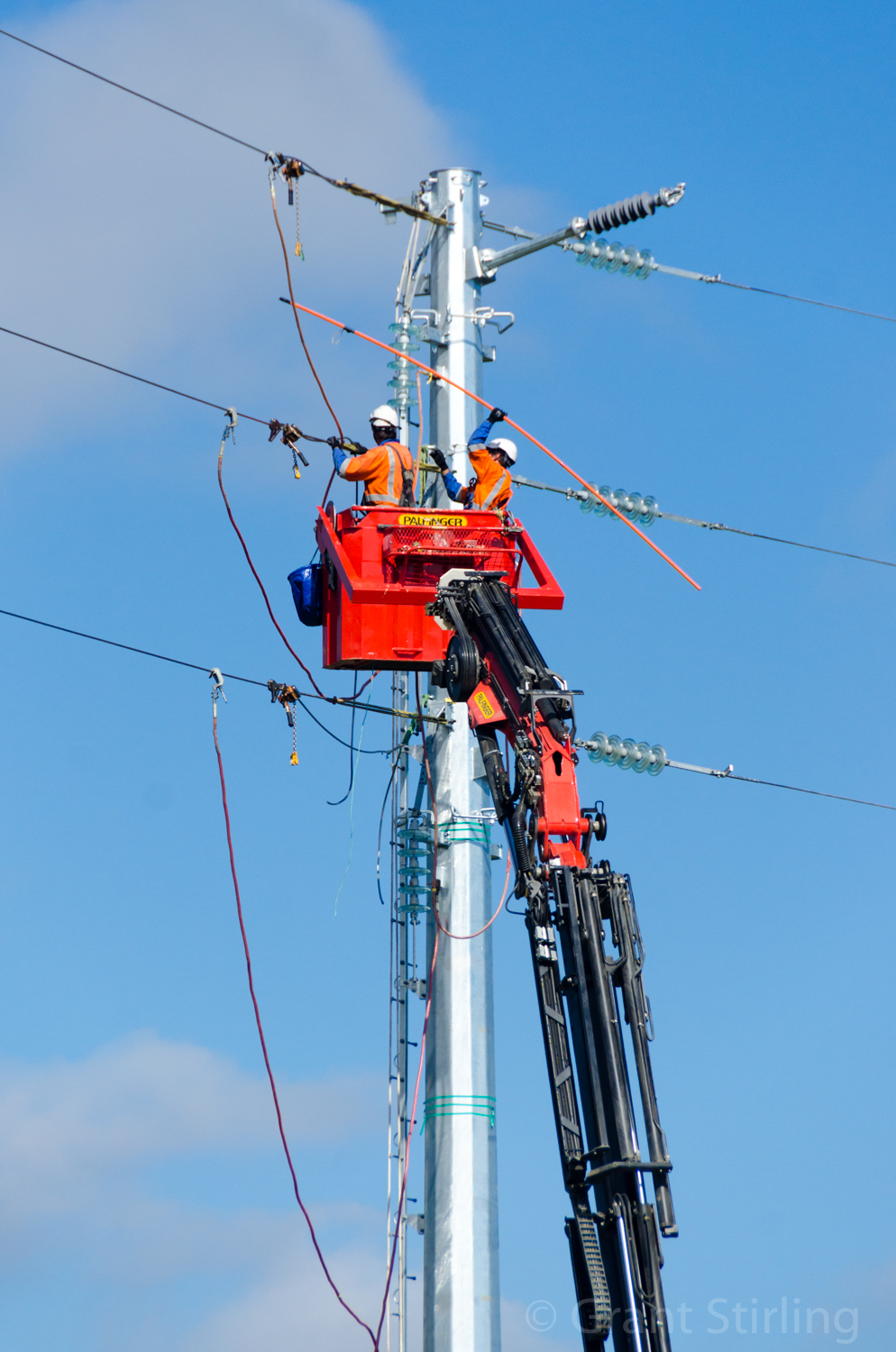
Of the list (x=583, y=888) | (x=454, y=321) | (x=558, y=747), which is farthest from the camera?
(x=454, y=321)

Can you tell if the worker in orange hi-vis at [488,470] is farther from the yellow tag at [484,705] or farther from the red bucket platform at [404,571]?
the yellow tag at [484,705]

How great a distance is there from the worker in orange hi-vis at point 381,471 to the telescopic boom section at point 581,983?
11.5 feet

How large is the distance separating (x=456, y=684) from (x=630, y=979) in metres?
3.10

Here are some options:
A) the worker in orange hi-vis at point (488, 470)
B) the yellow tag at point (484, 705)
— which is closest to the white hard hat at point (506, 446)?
the worker in orange hi-vis at point (488, 470)

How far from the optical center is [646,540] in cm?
1923

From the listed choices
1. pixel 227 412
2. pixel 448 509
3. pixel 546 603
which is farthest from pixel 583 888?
pixel 227 412

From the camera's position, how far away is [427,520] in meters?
18.2

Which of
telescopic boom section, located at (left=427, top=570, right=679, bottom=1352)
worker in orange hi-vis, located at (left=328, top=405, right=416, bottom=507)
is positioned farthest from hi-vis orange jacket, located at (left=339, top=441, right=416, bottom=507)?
telescopic boom section, located at (left=427, top=570, right=679, bottom=1352)

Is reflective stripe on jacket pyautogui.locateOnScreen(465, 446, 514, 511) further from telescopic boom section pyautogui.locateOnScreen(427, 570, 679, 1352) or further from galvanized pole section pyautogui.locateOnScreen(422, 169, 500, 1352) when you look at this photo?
telescopic boom section pyautogui.locateOnScreen(427, 570, 679, 1352)

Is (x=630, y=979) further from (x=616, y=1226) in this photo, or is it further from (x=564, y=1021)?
(x=616, y=1226)

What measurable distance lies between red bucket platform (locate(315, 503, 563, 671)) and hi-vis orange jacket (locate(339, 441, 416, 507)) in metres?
0.81

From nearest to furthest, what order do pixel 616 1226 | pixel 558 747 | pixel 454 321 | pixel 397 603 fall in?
pixel 616 1226 → pixel 558 747 → pixel 397 603 → pixel 454 321

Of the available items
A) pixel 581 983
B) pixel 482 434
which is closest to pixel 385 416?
pixel 482 434

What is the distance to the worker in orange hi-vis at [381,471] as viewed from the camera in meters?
19.1
